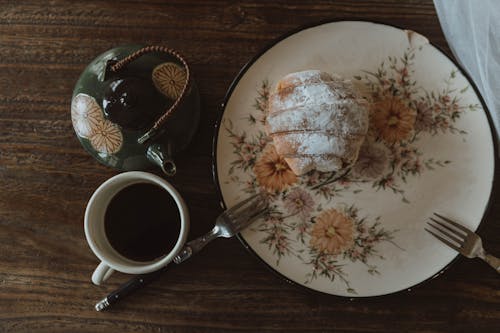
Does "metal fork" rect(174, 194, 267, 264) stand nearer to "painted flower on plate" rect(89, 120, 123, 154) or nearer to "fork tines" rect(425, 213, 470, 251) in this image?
"painted flower on plate" rect(89, 120, 123, 154)

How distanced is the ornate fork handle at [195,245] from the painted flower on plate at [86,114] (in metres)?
0.31

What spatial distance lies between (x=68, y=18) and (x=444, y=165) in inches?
38.1

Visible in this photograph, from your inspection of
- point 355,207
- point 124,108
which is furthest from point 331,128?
point 124,108

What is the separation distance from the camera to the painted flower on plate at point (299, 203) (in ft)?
3.22

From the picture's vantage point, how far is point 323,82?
91 centimetres

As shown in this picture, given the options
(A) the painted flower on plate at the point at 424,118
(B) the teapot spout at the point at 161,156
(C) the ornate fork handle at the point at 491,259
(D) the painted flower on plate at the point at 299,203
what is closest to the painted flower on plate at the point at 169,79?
(B) the teapot spout at the point at 161,156

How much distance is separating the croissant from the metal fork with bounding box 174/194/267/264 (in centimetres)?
13

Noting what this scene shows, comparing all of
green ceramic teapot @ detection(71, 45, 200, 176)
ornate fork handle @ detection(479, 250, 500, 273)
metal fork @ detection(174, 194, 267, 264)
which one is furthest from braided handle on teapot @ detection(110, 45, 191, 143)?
ornate fork handle @ detection(479, 250, 500, 273)

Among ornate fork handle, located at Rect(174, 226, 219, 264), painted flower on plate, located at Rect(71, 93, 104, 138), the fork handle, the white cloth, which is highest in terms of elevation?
the white cloth

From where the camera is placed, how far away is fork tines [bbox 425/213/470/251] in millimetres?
931

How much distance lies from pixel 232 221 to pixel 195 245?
0.32ft

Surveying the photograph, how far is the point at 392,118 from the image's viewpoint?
99 cm

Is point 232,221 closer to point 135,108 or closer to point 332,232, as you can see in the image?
point 332,232

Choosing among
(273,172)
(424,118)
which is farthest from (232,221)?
(424,118)
